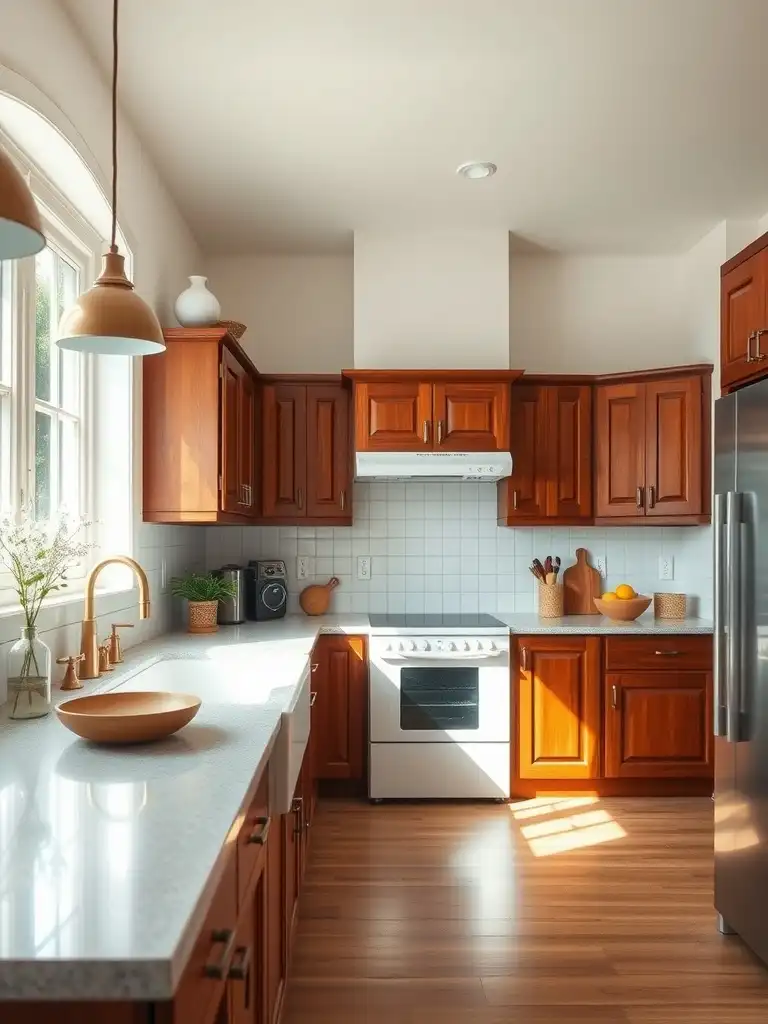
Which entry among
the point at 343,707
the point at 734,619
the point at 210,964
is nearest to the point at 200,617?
the point at 343,707

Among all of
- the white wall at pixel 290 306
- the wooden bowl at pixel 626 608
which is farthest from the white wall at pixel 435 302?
the wooden bowl at pixel 626 608

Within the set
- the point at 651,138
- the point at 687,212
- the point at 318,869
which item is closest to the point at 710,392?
the point at 687,212

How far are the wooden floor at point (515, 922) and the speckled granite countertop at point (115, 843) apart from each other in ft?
3.11

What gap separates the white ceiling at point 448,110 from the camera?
2617mm

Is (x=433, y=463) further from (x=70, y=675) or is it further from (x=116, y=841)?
(x=116, y=841)

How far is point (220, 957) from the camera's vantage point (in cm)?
123

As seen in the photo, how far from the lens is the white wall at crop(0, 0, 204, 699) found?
229cm

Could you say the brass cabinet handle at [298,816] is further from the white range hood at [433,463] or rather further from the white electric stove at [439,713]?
the white range hood at [433,463]

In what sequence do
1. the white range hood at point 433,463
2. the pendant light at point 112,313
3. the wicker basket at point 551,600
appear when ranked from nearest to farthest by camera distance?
the pendant light at point 112,313 → the white range hood at point 433,463 → the wicker basket at point 551,600

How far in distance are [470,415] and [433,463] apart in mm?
309

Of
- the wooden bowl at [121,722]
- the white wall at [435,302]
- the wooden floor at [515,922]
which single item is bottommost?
the wooden floor at [515,922]

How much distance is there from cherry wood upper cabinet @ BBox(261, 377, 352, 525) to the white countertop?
6.84 ft

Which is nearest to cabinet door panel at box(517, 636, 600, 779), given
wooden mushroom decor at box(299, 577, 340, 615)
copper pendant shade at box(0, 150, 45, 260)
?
wooden mushroom decor at box(299, 577, 340, 615)

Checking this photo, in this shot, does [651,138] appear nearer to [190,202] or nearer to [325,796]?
[190,202]
